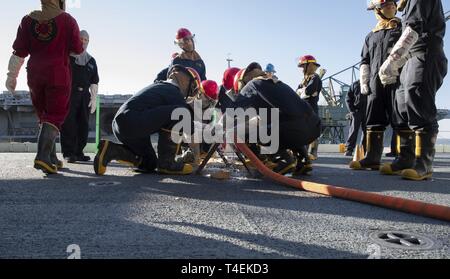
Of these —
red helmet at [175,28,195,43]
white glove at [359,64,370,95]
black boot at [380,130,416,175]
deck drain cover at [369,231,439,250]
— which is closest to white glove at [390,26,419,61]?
black boot at [380,130,416,175]

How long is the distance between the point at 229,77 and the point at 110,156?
2.19 m

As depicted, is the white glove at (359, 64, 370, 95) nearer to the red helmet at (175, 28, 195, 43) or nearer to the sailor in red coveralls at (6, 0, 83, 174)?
the red helmet at (175, 28, 195, 43)

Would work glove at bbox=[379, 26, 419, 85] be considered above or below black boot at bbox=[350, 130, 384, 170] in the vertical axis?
above

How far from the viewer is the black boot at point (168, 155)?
3.21 meters

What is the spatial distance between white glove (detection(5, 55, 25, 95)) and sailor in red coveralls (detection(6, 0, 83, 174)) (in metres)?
0.03

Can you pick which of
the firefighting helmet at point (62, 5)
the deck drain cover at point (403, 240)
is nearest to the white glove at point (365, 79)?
the deck drain cover at point (403, 240)

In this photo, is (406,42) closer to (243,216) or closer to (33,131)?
(243,216)

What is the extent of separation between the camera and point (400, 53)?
2814mm

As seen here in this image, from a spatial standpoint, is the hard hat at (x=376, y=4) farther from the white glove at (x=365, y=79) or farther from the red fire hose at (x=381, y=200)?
the red fire hose at (x=381, y=200)

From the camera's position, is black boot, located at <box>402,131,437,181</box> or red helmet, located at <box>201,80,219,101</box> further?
red helmet, located at <box>201,80,219,101</box>

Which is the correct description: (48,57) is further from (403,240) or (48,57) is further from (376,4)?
(376,4)

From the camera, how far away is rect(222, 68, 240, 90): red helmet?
15.2 feet

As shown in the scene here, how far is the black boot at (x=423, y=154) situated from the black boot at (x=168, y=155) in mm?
1935

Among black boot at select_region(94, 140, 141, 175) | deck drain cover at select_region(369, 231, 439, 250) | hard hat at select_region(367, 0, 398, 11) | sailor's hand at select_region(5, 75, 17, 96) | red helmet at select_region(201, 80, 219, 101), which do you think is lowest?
deck drain cover at select_region(369, 231, 439, 250)
